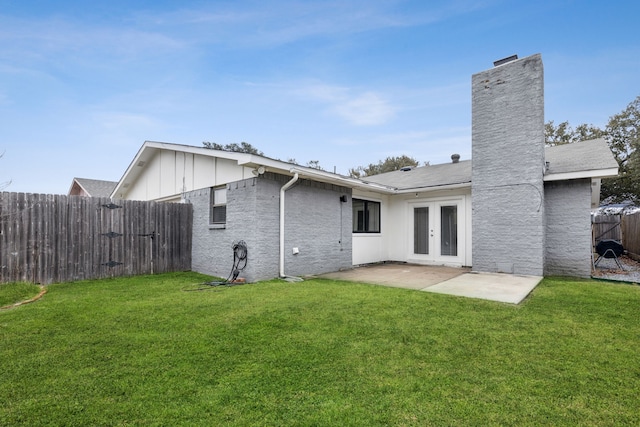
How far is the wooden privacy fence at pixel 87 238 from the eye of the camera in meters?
6.35

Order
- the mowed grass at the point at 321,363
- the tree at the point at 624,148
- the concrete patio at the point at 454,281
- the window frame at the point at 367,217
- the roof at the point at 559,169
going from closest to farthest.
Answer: the mowed grass at the point at 321,363 < the concrete patio at the point at 454,281 < the roof at the point at 559,169 < the window frame at the point at 367,217 < the tree at the point at 624,148

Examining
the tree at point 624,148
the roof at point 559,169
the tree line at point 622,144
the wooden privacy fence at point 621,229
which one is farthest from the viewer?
the tree at point 624,148

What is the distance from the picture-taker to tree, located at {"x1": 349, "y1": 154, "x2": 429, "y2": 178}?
105ft

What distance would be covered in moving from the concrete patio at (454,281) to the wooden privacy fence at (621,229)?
8.25 m

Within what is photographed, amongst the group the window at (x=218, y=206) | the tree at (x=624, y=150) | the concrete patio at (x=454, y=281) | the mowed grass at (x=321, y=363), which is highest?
the tree at (x=624, y=150)

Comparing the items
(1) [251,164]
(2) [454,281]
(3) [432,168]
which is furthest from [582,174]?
(1) [251,164]

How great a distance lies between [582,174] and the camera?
7.13 metres

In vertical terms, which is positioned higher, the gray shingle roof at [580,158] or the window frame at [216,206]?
the gray shingle roof at [580,158]

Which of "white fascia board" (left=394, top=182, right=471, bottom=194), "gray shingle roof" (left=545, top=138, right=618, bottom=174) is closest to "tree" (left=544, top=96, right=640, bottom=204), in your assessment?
"gray shingle roof" (left=545, top=138, right=618, bottom=174)

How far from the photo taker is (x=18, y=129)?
35.8 feet

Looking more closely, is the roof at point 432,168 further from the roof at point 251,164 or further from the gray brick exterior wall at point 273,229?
the gray brick exterior wall at point 273,229

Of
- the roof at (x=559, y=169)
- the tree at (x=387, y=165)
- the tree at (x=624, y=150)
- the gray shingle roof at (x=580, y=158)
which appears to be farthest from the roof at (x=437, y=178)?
the tree at (x=387, y=165)

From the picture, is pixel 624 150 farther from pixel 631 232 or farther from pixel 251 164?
pixel 251 164

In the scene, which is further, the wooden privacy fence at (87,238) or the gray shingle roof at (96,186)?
the gray shingle roof at (96,186)
